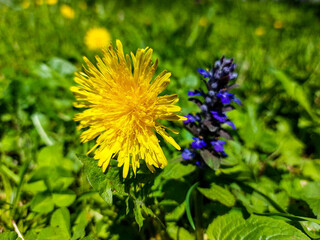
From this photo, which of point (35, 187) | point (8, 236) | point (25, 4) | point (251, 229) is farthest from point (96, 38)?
point (251, 229)

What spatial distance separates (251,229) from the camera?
4.38 ft

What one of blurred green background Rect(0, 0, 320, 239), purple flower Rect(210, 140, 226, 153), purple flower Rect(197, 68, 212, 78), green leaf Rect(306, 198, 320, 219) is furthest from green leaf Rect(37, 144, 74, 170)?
A: green leaf Rect(306, 198, 320, 219)

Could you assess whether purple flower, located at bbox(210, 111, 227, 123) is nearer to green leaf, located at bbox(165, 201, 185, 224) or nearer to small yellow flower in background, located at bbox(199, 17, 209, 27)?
green leaf, located at bbox(165, 201, 185, 224)

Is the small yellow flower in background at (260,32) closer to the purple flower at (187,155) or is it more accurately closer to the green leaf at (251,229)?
the purple flower at (187,155)

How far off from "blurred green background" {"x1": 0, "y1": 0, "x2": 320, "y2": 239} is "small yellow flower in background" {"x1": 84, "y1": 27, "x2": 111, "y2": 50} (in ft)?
0.33

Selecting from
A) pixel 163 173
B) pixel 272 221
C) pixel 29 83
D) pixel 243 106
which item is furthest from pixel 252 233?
pixel 29 83

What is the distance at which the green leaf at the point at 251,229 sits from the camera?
1.28 meters

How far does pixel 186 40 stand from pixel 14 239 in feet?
11.3

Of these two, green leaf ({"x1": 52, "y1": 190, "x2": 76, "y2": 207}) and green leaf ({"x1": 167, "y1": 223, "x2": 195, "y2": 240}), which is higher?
green leaf ({"x1": 52, "y1": 190, "x2": 76, "y2": 207})

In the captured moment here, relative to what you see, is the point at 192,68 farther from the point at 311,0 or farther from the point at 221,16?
the point at 311,0

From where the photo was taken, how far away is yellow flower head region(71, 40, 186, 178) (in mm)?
1323

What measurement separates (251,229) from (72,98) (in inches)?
84.9

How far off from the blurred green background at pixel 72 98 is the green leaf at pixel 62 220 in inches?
0.5

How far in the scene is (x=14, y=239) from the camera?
1316 mm
